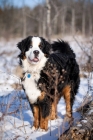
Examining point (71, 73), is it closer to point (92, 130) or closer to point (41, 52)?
point (41, 52)

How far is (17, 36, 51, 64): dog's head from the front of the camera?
3.93 metres

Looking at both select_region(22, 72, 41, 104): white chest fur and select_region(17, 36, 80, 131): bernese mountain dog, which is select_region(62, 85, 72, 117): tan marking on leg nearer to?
select_region(17, 36, 80, 131): bernese mountain dog

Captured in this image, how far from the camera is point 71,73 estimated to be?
4.81 meters

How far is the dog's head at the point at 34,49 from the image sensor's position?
393 cm

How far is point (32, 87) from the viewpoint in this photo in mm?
4094

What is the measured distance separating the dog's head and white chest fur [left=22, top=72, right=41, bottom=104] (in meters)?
0.25

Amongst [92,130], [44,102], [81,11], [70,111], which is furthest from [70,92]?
[81,11]

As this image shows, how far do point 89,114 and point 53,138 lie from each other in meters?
0.62

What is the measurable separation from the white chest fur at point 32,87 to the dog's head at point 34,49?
0.25 meters

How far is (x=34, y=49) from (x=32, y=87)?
1.92ft

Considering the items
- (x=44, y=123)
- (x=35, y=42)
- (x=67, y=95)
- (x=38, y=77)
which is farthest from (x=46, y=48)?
(x=44, y=123)

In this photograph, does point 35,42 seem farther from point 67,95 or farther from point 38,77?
point 67,95

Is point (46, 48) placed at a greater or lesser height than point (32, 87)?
greater

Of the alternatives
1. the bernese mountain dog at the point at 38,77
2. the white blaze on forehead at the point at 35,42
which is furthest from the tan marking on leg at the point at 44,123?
the white blaze on forehead at the point at 35,42
